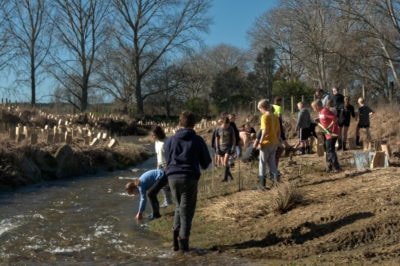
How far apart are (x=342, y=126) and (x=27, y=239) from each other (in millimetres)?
10338

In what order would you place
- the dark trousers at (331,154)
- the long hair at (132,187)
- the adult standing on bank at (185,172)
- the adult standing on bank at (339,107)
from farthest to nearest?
the adult standing on bank at (339,107) < the dark trousers at (331,154) < the long hair at (132,187) < the adult standing on bank at (185,172)

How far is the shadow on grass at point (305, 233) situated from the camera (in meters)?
7.20

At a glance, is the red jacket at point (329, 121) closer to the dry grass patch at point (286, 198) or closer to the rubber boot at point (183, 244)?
the dry grass patch at point (286, 198)

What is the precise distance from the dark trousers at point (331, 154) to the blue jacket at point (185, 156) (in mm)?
4417

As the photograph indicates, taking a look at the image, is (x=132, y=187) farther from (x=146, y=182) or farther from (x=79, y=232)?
(x=79, y=232)

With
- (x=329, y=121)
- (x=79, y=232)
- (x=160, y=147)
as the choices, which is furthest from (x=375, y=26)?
(x=79, y=232)

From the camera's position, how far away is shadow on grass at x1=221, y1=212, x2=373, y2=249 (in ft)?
23.6

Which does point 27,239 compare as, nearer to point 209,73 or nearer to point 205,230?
point 205,230

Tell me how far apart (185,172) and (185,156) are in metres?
0.22

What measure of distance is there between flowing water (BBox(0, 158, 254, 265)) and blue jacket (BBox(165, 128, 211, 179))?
111 cm

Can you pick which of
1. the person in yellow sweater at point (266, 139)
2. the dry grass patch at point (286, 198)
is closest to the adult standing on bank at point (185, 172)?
the dry grass patch at point (286, 198)

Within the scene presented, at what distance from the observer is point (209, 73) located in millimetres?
70562

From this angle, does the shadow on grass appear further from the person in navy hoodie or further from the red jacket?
the red jacket

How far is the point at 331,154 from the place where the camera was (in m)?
10.9
